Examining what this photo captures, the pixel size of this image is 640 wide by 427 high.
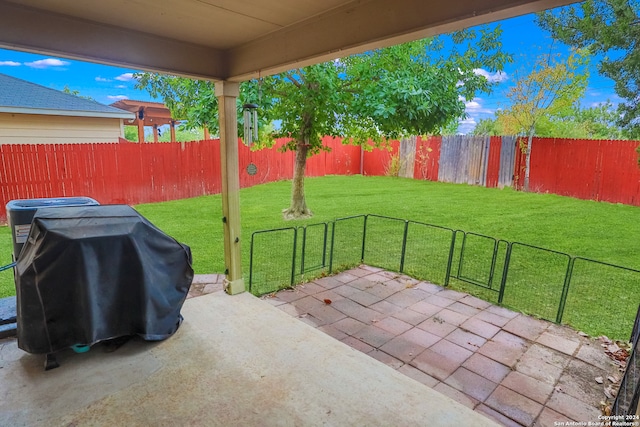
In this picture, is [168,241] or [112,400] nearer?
[112,400]

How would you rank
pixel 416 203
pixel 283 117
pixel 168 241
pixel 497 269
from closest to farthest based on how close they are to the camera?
pixel 168 241
pixel 497 269
pixel 283 117
pixel 416 203

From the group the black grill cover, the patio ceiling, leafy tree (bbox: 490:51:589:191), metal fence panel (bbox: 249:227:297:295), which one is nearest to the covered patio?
the patio ceiling

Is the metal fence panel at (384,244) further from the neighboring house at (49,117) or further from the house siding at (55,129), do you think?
the house siding at (55,129)

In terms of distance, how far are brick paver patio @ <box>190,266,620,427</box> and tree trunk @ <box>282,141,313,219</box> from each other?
2947 mm

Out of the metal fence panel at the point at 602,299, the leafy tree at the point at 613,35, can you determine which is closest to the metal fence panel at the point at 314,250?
the metal fence panel at the point at 602,299

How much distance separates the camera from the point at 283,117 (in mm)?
6098

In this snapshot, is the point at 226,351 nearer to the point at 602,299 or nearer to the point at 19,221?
the point at 19,221

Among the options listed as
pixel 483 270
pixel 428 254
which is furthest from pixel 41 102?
pixel 483 270

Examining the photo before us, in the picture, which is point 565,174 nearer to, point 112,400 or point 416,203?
point 416,203

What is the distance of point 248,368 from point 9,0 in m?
2.43

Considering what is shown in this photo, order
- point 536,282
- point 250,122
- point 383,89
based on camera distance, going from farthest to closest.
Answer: point 383,89 < point 536,282 < point 250,122

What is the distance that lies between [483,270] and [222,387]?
340 cm

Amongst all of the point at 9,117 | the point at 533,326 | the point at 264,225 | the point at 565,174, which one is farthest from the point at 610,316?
the point at 9,117

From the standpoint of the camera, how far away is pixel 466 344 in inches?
109
